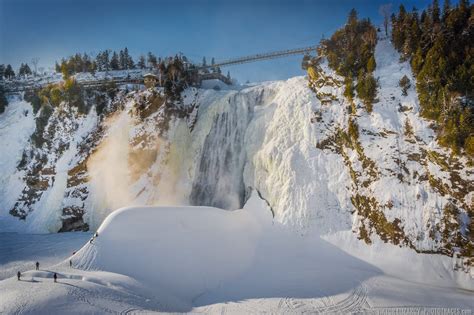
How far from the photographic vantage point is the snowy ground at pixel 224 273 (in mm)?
12875

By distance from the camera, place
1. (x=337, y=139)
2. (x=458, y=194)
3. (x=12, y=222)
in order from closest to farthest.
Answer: (x=458, y=194), (x=337, y=139), (x=12, y=222)

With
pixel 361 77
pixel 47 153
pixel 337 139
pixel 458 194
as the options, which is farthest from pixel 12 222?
pixel 458 194

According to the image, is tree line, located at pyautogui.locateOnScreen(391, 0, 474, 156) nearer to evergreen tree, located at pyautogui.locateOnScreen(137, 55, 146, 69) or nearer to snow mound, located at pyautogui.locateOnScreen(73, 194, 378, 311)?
snow mound, located at pyautogui.locateOnScreen(73, 194, 378, 311)

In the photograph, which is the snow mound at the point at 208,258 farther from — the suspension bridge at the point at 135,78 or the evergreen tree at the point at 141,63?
the evergreen tree at the point at 141,63

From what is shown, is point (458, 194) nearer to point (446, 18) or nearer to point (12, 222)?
point (446, 18)

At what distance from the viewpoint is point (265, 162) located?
943 inches

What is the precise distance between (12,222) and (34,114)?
14119mm

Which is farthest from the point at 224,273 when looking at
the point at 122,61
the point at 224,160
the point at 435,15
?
the point at 122,61

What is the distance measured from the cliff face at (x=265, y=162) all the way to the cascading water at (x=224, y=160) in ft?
0.31

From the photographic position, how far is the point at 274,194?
22422 mm

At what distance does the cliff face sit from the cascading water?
0.09 metres

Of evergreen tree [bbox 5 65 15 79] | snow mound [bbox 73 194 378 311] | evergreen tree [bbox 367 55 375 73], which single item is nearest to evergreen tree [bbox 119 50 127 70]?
evergreen tree [bbox 5 65 15 79]

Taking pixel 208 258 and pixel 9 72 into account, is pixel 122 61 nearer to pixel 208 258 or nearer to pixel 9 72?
pixel 9 72

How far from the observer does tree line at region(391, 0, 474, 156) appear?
59.9 feet
